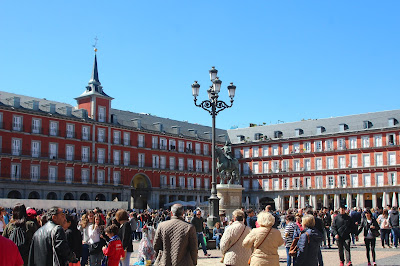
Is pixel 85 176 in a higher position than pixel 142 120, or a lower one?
lower

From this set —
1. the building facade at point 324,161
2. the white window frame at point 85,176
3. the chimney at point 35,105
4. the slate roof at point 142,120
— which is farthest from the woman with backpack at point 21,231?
the building facade at point 324,161

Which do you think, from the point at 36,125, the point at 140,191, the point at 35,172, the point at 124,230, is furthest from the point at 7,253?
the point at 140,191

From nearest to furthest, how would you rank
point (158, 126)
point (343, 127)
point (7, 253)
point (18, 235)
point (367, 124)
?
point (7, 253) < point (18, 235) < point (367, 124) < point (158, 126) < point (343, 127)

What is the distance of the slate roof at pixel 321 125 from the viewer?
62.8 meters

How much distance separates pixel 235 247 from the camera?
27.0 feet

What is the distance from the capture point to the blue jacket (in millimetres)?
8812

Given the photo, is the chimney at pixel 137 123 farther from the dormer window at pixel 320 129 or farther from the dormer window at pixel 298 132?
the dormer window at pixel 320 129

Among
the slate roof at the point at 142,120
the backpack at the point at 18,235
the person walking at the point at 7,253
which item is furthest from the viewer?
the slate roof at the point at 142,120

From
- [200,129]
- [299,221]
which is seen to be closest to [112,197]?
[200,129]

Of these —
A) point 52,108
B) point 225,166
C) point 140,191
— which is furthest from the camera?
point 140,191

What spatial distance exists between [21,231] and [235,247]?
3622 mm

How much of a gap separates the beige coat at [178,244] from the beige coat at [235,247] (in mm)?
750

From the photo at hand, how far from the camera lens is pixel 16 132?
4950 cm

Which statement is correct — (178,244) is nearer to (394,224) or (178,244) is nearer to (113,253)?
(113,253)
